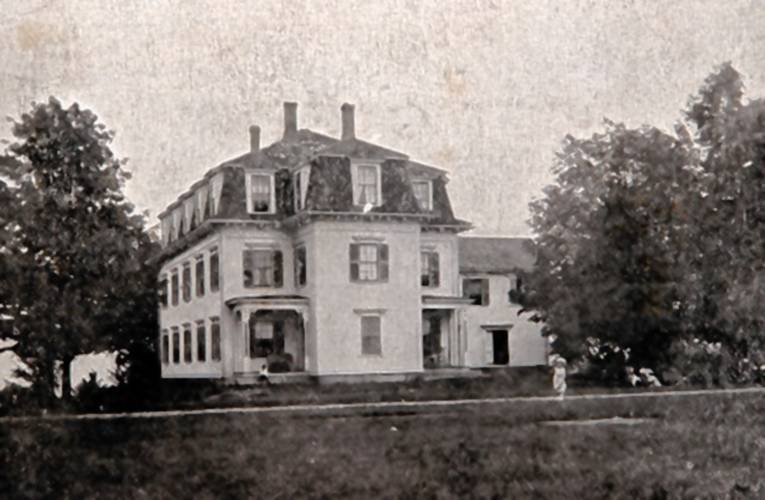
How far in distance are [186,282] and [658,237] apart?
8.51 ft

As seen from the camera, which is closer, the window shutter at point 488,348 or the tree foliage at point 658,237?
the window shutter at point 488,348

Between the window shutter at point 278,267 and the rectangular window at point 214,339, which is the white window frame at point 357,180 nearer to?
the window shutter at point 278,267

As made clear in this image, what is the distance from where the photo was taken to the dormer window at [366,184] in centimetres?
509

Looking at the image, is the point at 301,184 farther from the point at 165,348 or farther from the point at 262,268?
the point at 165,348

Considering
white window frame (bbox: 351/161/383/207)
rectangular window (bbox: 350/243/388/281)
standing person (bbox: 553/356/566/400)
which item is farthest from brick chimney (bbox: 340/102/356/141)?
standing person (bbox: 553/356/566/400)

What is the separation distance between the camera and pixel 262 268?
5.16 metres

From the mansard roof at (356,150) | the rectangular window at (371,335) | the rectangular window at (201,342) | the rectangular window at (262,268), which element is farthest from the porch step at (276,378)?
the mansard roof at (356,150)

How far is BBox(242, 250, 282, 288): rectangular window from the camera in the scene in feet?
16.4

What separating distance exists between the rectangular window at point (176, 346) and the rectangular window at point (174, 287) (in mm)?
130

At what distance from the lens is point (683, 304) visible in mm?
5922

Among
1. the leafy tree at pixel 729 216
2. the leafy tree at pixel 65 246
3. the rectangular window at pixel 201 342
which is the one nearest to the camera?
the leafy tree at pixel 65 246

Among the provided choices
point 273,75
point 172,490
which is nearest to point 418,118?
point 273,75

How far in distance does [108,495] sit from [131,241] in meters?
1.10

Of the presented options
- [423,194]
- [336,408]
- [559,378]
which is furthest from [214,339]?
[559,378]
